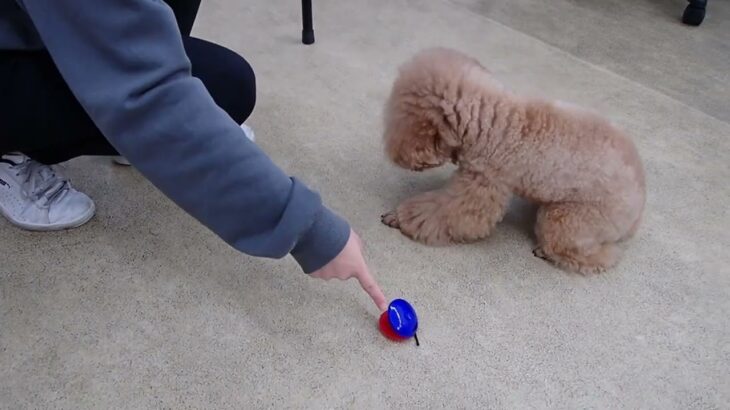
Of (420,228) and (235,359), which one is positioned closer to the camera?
(235,359)

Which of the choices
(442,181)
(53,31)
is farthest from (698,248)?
(53,31)

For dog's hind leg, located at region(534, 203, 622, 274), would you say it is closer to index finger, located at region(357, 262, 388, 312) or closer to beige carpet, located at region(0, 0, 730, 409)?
beige carpet, located at region(0, 0, 730, 409)

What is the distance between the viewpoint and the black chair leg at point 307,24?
1.62 metres

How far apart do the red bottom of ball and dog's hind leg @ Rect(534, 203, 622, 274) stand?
32 cm

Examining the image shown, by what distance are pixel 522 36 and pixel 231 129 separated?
4.47 ft

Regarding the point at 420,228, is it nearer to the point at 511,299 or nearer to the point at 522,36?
the point at 511,299

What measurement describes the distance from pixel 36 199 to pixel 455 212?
2.34 feet

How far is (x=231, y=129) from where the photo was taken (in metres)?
0.61

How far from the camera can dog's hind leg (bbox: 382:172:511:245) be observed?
3.57 ft

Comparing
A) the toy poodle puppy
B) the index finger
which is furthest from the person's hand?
the toy poodle puppy

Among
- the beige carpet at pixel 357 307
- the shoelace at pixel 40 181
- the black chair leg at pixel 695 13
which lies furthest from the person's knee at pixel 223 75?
the black chair leg at pixel 695 13

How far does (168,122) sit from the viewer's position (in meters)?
0.58

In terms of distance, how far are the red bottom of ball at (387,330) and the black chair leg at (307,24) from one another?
0.95m

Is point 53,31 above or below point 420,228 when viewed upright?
above
